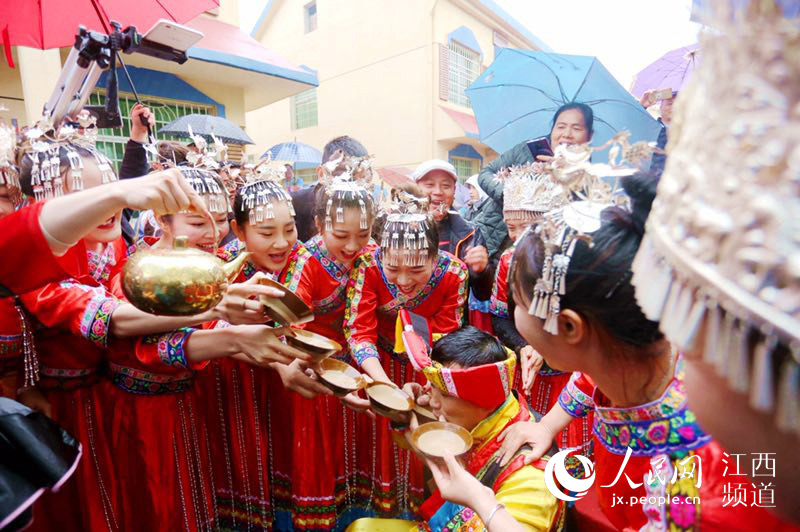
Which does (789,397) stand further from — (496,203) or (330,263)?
(496,203)

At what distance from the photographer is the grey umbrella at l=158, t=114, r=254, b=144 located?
6.10 meters

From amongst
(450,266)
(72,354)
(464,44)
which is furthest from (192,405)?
(464,44)

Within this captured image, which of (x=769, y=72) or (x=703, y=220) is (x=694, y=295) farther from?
(x=769, y=72)

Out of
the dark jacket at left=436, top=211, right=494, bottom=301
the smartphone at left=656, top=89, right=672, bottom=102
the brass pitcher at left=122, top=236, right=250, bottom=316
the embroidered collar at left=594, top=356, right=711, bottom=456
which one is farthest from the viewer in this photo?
the smartphone at left=656, top=89, right=672, bottom=102

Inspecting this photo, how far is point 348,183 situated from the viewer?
2.46 m

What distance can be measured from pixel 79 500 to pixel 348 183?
207 cm

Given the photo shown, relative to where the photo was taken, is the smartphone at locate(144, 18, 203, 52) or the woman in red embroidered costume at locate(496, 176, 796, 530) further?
the smartphone at locate(144, 18, 203, 52)

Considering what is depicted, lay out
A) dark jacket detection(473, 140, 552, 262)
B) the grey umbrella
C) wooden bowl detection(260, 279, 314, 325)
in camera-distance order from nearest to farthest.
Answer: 1. wooden bowl detection(260, 279, 314, 325)
2. dark jacket detection(473, 140, 552, 262)
3. the grey umbrella

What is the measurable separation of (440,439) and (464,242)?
207 centimetres

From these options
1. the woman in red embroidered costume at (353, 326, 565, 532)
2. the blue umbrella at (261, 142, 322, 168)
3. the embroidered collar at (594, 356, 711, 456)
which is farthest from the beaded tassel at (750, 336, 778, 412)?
the blue umbrella at (261, 142, 322, 168)

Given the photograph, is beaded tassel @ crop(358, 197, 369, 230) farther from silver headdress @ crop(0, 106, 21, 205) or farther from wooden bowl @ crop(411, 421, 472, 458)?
silver headdress @ crop(0, 106, 21, 205)

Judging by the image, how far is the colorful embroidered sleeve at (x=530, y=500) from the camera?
1.29 m

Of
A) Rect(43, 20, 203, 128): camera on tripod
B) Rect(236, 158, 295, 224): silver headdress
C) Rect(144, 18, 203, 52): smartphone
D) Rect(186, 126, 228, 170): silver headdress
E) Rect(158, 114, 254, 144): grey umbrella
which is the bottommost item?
Rect(236, 158, 295, 224): silver headdress

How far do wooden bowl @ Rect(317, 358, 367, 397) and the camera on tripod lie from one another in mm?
1802
